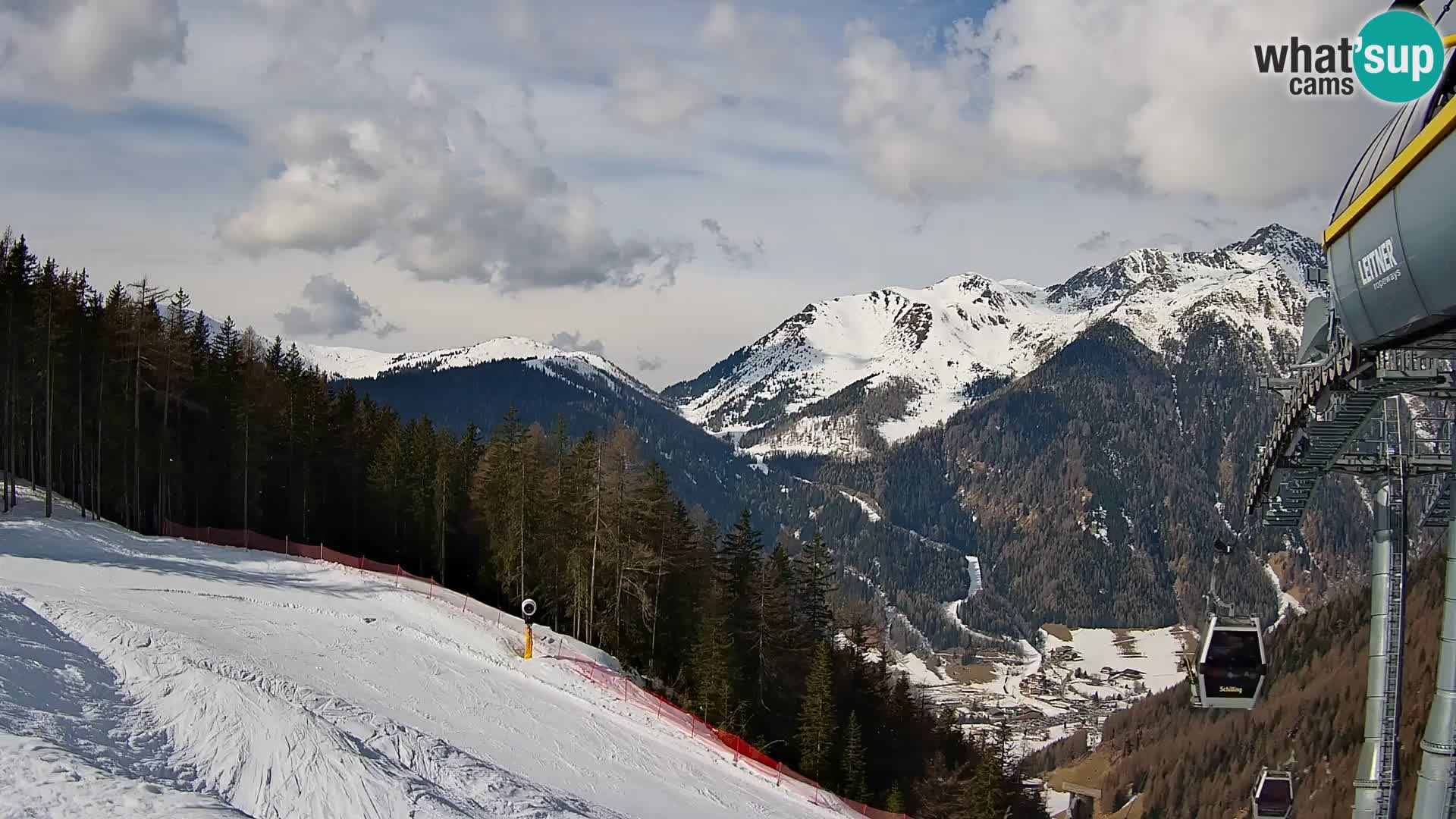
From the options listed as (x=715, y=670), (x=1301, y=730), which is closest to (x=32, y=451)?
(x=715, y=670)

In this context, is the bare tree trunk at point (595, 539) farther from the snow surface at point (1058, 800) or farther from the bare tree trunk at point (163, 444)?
the snow surface at point (1058, 800)

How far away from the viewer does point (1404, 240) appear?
9766 millimetres

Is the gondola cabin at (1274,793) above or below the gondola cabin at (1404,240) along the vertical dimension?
below

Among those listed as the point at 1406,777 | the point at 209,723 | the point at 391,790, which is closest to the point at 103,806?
the point at 391,790

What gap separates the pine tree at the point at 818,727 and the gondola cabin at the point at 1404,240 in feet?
106

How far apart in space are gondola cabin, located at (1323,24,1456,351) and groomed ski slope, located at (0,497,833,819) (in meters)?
14.7

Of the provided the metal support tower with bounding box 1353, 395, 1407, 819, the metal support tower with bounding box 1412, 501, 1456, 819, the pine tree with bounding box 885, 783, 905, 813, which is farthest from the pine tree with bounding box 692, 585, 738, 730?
the metal support tower with bounding box 1412, 501, 1456, 819

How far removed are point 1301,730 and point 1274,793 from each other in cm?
5827

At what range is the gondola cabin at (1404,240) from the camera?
8938 millimetres

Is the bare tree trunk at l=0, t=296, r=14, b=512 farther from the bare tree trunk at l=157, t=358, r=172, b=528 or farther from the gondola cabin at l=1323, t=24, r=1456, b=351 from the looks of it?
the gondola cabin at l=1323, t=24, r=1456, b=351

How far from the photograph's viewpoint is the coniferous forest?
4350 cm

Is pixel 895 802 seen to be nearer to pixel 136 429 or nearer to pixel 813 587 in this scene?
pixel 813 587

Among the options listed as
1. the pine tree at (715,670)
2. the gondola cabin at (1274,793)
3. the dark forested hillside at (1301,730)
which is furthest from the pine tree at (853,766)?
the gondola cabin at (1274,793)

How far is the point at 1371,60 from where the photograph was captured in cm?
1172
